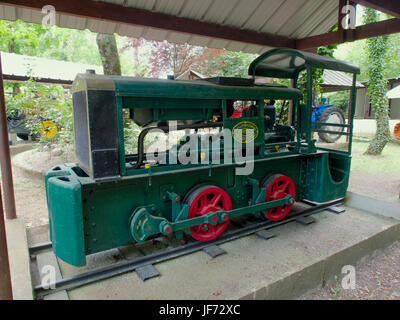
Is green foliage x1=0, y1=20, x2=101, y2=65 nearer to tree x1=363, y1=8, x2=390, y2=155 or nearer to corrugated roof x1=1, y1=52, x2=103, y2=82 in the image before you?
corrugated roof x1=1, y1=52, x2=103, y2=82

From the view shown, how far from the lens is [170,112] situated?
3.42 metres

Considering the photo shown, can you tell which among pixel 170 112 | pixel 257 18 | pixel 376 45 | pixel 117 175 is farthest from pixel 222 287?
pixel 376 45

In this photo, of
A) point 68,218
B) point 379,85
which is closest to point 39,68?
point 68,218

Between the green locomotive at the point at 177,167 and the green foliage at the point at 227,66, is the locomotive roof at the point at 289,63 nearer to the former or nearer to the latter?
the green locomotive at the point at 177,167

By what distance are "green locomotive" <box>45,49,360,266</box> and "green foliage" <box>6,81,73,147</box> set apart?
181 inches

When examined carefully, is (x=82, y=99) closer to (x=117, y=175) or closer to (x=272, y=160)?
(x=117, y=175)

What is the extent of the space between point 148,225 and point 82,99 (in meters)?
1.52

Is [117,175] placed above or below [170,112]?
below

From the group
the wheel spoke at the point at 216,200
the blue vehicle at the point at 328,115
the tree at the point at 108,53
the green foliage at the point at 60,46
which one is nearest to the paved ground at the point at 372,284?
the wheel spoke at the point at 216,200

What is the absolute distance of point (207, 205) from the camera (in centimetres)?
364

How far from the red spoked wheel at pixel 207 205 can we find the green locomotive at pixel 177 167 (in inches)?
0.5

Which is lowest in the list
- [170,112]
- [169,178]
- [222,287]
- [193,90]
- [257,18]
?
[222,287]

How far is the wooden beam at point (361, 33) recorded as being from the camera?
4.75 metres

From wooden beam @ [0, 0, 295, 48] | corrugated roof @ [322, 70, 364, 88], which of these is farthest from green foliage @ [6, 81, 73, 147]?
corrugated roof @ [322, 70, 364, 88]
